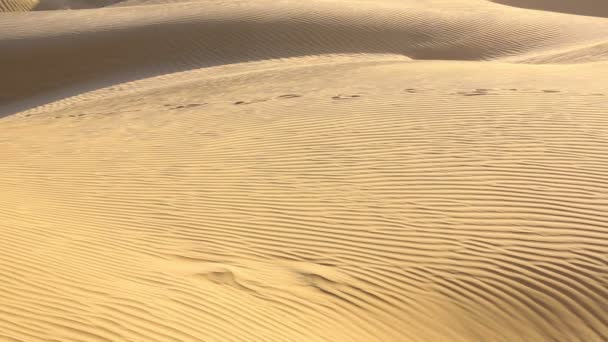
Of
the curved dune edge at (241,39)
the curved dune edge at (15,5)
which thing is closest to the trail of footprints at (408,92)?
the curved dune edge at (241,39)

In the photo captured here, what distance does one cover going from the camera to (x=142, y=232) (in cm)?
725

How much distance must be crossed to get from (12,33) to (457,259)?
57.3 ft

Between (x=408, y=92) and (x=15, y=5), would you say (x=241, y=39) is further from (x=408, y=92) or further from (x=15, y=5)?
(x=15, y=5)

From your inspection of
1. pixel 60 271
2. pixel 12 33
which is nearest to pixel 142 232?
pixel 60 271

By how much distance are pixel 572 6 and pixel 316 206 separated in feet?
95.4

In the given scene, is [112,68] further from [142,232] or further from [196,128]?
[142,232]

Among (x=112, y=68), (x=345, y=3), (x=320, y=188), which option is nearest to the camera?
(x=320, y=188)

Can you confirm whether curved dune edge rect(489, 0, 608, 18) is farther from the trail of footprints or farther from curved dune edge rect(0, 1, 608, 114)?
the trail of footprints

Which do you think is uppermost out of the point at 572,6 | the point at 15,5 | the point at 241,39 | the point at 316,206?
the point at 572,6

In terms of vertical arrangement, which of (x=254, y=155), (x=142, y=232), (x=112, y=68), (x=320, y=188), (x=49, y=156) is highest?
(x=112, y=68)

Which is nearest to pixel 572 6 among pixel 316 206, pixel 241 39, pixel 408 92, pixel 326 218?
pixel 241 39

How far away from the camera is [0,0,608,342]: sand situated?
5227 millimetres

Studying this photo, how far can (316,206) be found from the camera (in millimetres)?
7609

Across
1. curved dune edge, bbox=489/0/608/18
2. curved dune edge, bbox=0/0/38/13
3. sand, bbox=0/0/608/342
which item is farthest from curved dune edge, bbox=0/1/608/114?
curved dune edge, bbox=489/0/608/18
